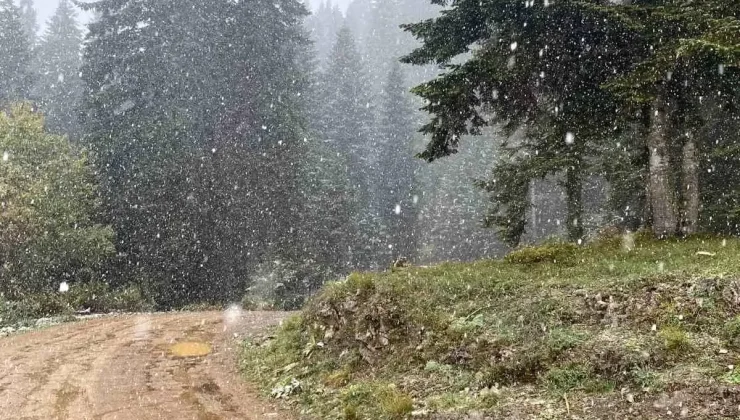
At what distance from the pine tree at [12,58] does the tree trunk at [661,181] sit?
141 feet

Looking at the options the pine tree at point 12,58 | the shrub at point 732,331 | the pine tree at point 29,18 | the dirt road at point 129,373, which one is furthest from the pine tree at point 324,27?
the shrub at point 732,331

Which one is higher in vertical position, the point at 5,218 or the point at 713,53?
the point at 713,53

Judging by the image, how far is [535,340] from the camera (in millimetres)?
8281

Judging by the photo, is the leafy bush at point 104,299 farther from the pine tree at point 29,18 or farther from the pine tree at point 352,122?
the pine tree at point 29,18

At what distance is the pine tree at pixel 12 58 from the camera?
43438mm

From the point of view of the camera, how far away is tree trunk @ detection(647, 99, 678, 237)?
13188mm

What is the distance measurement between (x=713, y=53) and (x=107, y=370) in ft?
46.3

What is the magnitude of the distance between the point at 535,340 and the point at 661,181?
6973 mm

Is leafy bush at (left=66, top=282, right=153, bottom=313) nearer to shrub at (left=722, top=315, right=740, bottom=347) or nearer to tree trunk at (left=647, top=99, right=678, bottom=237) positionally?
tree trunk at (left=647, top=99, right=678, bottom=237)

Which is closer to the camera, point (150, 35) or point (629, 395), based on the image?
point (629, 395)

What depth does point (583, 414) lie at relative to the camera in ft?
21.9

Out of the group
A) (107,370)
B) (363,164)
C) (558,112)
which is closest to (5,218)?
(107,370)

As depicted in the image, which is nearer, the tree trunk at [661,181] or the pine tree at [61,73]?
the tree trunk at [661,181]

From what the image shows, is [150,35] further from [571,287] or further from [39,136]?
[571,287]
